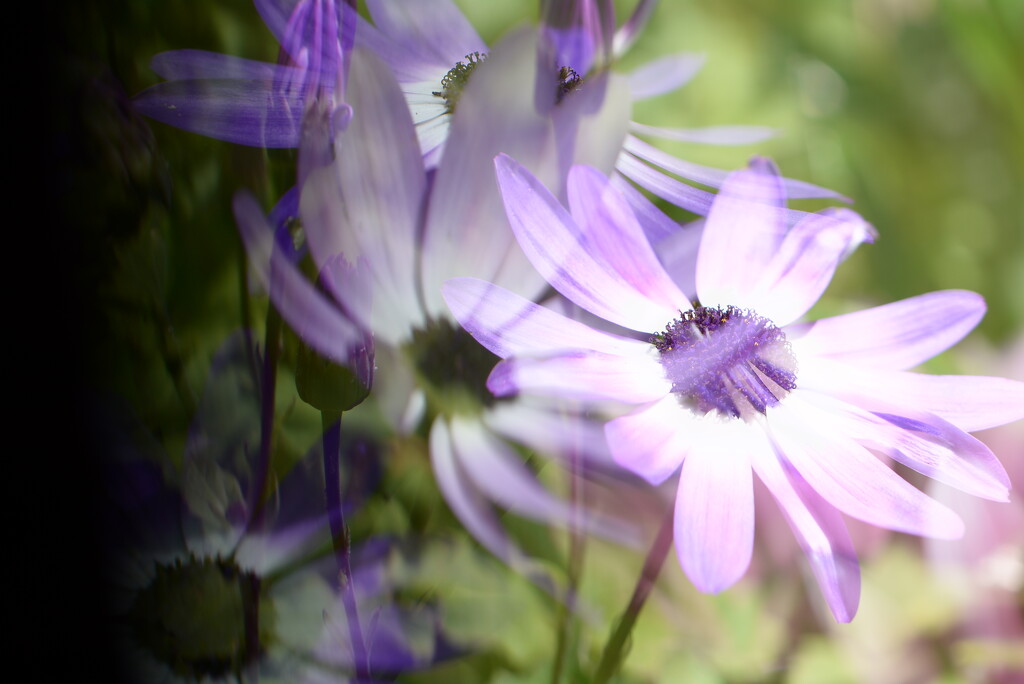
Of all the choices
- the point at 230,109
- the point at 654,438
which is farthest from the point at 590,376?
the point at 230,109

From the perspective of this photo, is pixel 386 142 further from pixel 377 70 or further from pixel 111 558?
pixel 111 558

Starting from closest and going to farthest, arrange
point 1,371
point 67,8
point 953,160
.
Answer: point 953,160, point 67,8, point 1,371

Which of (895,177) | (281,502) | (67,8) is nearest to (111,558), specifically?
(281,502)

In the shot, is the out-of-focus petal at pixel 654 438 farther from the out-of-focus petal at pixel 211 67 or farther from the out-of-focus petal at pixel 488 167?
the out-of-focus petal at pixel 211 67

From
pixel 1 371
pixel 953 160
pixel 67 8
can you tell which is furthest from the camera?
pixel 1 371

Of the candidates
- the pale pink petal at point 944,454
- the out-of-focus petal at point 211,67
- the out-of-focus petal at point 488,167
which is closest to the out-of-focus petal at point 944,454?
the pale pink petal at point 944,454

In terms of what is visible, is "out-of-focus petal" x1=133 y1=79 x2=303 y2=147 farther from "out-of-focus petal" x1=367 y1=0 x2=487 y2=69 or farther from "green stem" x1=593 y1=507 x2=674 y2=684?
"green stem" x1=593 y1=507 x2=674 y2=684

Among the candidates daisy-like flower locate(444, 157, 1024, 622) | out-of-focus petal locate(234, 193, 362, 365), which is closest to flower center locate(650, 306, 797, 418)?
daisy-like flower locate(444, 157, 1024, 622)
